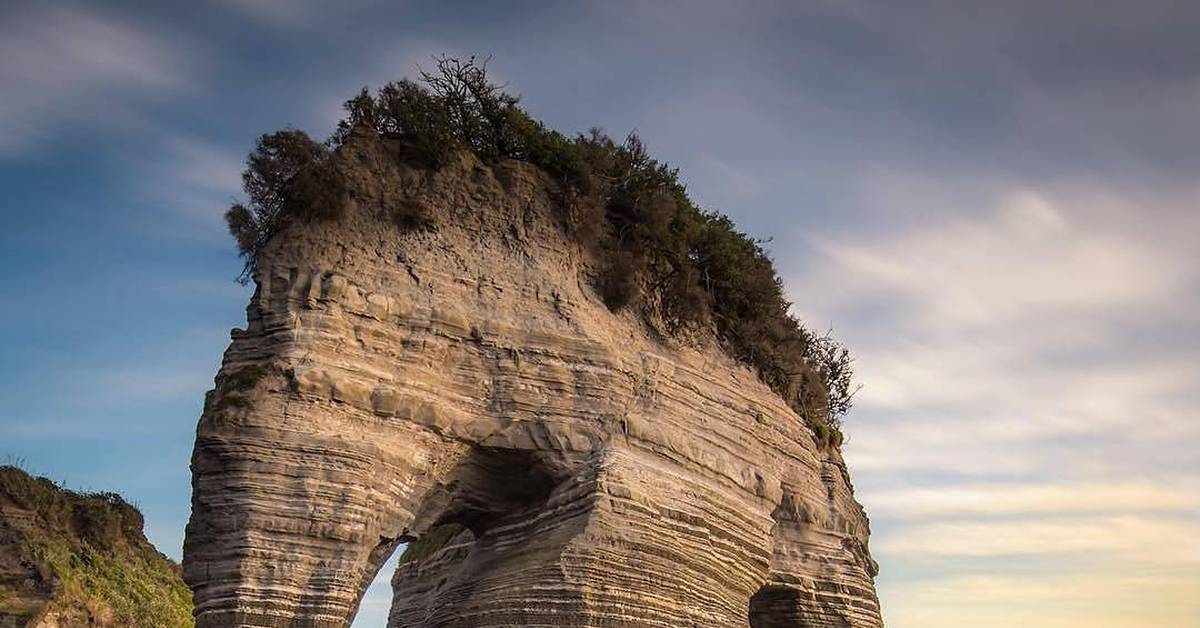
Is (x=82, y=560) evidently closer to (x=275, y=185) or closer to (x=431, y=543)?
(x=431, y=543)

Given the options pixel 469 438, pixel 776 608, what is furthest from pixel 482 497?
pixel 776 608

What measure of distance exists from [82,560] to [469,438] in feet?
45.9

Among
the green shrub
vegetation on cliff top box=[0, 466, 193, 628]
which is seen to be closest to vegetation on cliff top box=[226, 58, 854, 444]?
the green shrub

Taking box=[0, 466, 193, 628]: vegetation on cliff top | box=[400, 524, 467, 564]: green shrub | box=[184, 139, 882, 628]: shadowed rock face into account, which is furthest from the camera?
box=[0, 466, 193, 628]: vegetation on cliff top

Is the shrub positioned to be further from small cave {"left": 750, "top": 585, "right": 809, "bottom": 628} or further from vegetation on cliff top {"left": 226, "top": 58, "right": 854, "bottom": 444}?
small cave {"left": 750, "top": 585, "right": 809, "bottom": 628}

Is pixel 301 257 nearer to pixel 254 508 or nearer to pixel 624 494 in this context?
pixel 254 508

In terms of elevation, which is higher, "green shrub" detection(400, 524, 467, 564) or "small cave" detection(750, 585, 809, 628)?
"green shrub" detection(400, 524, 467, 564)

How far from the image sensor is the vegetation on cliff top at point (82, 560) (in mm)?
24969

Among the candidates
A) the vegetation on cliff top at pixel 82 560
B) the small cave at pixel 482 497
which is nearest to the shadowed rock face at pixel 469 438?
the small cave at pixel 482 497

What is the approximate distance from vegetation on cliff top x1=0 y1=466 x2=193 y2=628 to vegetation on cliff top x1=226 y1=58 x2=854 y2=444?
38.2ft

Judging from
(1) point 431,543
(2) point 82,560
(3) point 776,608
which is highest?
(2) point 82,560

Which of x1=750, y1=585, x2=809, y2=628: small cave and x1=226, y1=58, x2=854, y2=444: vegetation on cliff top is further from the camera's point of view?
x1=750, y1=585, x2=809, y2=628: small cave

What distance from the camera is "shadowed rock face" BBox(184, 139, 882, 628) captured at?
15086 mm

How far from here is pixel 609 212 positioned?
2230 centimetres
